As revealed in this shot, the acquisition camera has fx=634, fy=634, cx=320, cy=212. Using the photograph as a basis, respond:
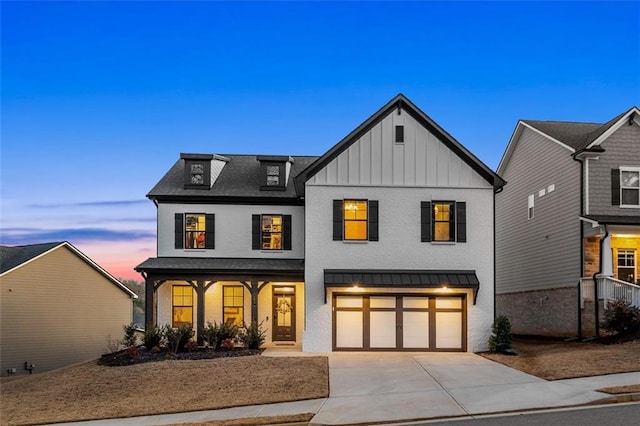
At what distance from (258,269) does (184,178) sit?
5318mm

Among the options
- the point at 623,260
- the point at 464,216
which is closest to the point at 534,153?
the point at 623,260

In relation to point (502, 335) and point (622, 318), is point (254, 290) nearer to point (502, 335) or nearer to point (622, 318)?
point (502, 335)

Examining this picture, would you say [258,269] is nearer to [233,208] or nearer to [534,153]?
[233,208]

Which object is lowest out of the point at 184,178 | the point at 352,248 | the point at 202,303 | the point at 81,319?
the point at 81,319

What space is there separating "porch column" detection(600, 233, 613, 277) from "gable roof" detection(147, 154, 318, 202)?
11.9 metres

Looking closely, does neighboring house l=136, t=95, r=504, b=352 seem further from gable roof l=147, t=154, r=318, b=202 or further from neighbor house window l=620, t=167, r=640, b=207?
neighbor house window l=620, t=167, r=640, b=207

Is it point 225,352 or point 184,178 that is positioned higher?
point 184,178

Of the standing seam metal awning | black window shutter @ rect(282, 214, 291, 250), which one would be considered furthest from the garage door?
black window shutter @ rect(282, 214, 291, 250)

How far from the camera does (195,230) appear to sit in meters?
25.9

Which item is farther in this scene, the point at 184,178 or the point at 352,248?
the point at 184,178

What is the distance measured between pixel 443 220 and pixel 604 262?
239 inches

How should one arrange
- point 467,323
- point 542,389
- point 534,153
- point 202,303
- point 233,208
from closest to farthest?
point 542,389
point 467,323
point 202,303
point 233,208
point 534,153

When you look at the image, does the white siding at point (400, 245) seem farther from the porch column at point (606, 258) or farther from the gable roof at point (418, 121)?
the porch column at point (606, 258)

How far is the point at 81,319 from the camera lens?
1328 inches
